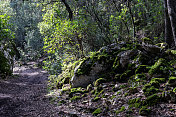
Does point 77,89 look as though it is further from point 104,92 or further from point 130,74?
point 130,74

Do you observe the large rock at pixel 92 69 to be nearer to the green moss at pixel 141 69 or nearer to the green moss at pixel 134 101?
the green moss at pixel 141 69

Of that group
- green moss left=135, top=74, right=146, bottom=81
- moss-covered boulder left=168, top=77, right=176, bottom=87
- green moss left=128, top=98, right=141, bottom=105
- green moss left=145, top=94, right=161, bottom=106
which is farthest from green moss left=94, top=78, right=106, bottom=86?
moss-covered boulder left=168, top=77, right=176, bottom=87

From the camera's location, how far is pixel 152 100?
474 cm

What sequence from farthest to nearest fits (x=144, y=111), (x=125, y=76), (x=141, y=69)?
(x=125, y=76), (x=141, y=69), (x=144, y=111)

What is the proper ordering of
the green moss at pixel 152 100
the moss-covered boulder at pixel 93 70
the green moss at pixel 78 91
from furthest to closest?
the moss-covered boulder at pixel 93 70, the green moss at pixel 78 91, the green moss at pixel 152 100

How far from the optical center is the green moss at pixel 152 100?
4.66 metres

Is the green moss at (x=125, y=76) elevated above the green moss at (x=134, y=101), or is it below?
above

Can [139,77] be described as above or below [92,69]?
below

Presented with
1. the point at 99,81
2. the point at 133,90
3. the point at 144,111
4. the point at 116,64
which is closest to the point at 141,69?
the point at 116,64

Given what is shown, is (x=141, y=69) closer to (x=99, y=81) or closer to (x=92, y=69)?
(x=99, y=81)

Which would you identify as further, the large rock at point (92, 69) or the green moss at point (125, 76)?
the large rock at point (92, 69)

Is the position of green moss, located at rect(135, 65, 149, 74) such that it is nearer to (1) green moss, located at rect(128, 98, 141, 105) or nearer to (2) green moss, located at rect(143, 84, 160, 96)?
(2) green moss, located at rect(143, 84, 160, 96)

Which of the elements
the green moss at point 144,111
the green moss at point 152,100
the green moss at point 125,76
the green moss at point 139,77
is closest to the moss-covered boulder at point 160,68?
the green moss at point 139,77

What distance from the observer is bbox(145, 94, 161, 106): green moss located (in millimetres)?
4660
